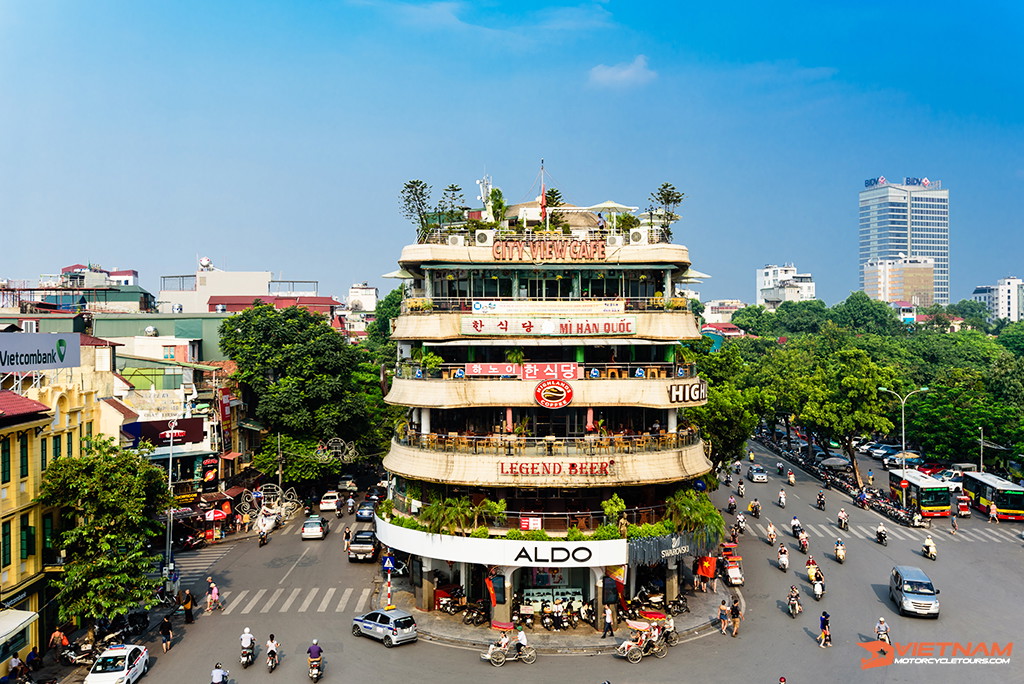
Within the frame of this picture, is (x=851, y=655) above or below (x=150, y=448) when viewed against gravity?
below

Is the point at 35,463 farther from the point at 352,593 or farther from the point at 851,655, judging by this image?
the point at 851,655

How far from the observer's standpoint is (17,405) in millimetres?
34625

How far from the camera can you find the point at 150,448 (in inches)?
1644

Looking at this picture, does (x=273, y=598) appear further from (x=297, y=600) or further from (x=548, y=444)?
(x=548, y=444)

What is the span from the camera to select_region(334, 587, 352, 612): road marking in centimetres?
4238

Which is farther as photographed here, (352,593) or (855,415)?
(855,415)

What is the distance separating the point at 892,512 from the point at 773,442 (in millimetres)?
41152

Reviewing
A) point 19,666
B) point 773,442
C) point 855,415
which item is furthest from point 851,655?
point 773,442

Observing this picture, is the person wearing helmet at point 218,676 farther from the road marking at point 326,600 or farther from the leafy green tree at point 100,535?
the road marking at point 326,600

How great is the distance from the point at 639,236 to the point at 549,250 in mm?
5547

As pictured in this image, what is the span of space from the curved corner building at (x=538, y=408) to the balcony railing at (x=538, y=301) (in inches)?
3.7

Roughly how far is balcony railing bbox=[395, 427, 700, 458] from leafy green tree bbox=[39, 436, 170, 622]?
13715 mm

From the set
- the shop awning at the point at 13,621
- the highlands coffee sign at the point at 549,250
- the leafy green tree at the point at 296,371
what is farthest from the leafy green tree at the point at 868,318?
the shop awning at the point at 13,621
